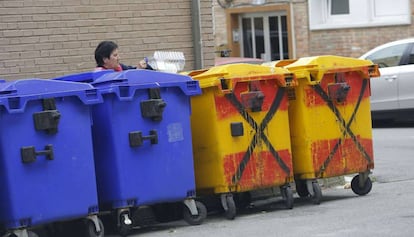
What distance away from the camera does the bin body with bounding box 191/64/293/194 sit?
9281 mm

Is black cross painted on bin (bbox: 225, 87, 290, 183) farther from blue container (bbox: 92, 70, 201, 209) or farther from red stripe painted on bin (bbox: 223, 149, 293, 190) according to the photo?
blue container (bbox: 92, 70, 201, 209)

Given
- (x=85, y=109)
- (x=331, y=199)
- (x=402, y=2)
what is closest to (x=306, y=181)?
(x=331, y=199)

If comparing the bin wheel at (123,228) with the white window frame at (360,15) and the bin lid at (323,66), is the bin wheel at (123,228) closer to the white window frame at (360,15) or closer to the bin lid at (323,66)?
the bin lid at (323,66)

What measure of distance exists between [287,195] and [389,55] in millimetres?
8858

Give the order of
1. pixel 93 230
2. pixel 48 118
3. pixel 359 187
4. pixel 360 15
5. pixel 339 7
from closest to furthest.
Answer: pixel 48 118, pixel 93 230, pixel 359 187, pixel 360 15, pixel 339 7

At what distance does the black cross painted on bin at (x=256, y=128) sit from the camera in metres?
9.35

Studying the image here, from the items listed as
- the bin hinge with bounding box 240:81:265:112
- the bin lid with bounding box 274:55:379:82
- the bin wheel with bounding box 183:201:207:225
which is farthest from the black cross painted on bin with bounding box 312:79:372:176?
the bin wheel with bounding box 183:201:207:225

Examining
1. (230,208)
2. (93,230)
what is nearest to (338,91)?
(230,208)

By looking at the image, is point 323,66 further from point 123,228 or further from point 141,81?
point 123,228

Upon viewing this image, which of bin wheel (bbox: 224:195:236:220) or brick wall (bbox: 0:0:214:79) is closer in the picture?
bin wheel (bbox: 224:195:236:220)

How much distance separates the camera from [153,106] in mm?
8781

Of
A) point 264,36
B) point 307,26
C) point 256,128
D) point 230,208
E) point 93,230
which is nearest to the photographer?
point 93,230

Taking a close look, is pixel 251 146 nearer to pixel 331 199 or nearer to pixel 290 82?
pixel 290 82

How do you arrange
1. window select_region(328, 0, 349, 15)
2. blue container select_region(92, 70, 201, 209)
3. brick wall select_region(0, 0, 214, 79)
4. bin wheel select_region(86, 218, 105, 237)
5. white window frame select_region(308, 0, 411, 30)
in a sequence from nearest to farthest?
1. bin wheel select_region(86, 218, 105, 237)
2. blue container select_region(92, 70, 201, 209)
3. brick wall select_region(0, 0, 214, 79)
4. white window frame select_region(308, 0, 411, 30)
5. window select_region(328, 0, 349, 15)
